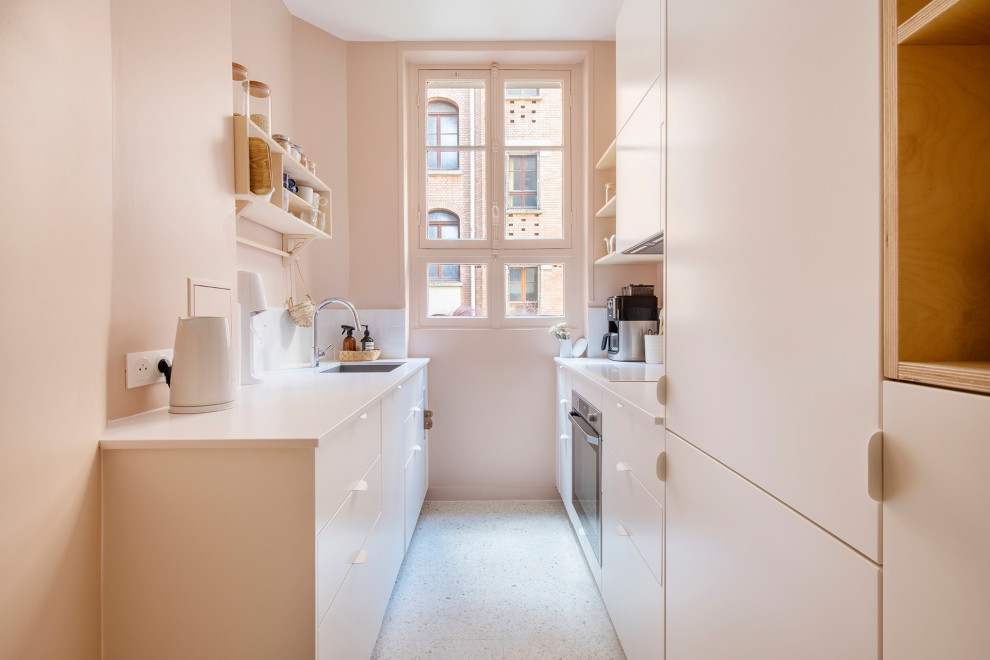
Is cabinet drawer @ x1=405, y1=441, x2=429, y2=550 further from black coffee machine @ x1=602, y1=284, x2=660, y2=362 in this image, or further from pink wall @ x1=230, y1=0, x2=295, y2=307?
black coffee machine @ x1=602, y1=284, x2=660, y2=362

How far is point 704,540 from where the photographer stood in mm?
917

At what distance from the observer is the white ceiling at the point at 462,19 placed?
2.47m

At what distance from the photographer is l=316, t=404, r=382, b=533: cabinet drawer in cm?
94

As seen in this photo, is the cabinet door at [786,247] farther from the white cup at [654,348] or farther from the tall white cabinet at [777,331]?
the white cup at [654,348]

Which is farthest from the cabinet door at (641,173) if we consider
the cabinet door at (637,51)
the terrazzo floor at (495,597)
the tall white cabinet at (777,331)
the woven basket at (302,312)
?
the woven basket at (302,312)

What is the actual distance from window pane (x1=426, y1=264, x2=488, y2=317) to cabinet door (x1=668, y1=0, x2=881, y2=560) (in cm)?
206

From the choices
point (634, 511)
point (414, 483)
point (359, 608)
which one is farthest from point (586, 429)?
point (359, 608)

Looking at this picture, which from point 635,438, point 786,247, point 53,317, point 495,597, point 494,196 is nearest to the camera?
point 786,247

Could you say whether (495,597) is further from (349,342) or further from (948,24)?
(948,24)

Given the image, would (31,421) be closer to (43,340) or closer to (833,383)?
(43,340)

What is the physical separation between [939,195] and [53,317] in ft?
4.54

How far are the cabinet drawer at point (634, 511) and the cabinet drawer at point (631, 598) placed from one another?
1.6 inches

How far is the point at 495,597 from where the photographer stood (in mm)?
1863

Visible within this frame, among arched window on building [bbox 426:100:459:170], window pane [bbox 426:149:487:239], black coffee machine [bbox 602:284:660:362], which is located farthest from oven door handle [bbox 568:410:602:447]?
arched window on building [bbox 426:100:459:170]
